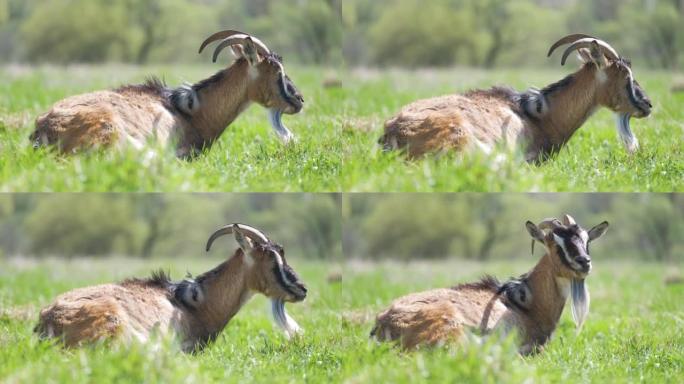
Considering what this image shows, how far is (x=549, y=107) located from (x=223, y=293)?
396cm

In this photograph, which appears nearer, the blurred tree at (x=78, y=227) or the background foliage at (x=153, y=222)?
the background foliage at (x=153, y=222)

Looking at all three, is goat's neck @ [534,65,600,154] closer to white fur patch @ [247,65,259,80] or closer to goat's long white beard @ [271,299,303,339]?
white fur patch @ [247,65,259,80]

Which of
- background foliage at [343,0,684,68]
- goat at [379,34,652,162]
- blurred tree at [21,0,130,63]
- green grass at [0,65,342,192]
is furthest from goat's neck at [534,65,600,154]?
blurred tree at [21,0,130,63]

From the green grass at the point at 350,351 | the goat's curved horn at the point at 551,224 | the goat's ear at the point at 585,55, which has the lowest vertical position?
the green grass at the point at 350,351

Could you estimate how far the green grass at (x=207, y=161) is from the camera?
375 inches

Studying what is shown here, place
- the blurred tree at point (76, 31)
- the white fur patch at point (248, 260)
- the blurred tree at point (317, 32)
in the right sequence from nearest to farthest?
the white fur patch at point (248, 260) → the blurred tree at point (317, 32) → the blurred tree at point (76, 31)

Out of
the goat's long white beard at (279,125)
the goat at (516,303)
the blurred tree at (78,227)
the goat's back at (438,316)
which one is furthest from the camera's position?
the blurred tree at (78,227)

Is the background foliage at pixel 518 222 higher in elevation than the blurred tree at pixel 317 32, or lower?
lower

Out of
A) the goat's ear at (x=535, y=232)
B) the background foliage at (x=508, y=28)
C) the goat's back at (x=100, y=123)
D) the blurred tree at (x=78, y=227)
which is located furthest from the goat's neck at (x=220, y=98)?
the blurred tree at (x=78, y=227)

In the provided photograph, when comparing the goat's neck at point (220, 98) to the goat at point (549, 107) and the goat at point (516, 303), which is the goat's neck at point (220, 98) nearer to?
the goat at point (549, 107)

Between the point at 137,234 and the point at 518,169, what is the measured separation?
20.3m

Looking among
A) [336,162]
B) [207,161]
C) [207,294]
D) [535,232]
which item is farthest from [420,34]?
[207,294]

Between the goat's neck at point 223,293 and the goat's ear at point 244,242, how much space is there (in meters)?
0.10

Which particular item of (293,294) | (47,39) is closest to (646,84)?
(293,294)
